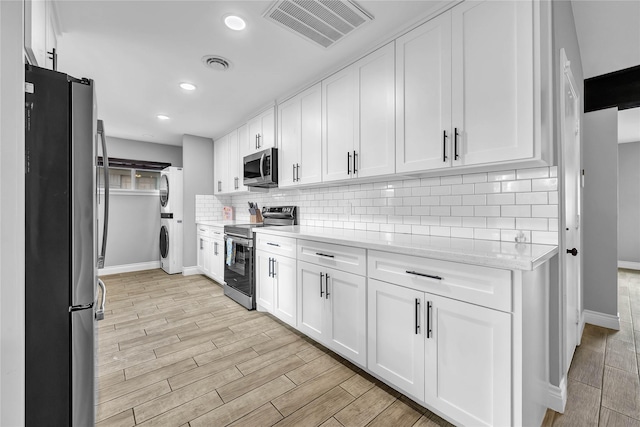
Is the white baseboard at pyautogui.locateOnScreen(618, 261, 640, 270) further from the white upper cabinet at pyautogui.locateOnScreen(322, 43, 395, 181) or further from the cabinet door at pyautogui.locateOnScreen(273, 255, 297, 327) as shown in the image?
the cabinet door at pyautogui.locateOnScreen(273, 255, 297, 327)

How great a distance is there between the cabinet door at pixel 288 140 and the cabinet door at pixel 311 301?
1.15 metres

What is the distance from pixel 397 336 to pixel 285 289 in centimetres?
123

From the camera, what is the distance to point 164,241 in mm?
4977

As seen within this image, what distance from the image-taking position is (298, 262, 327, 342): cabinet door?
2.15 m

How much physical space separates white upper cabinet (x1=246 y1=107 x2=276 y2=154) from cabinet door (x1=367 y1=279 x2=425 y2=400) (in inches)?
92.5

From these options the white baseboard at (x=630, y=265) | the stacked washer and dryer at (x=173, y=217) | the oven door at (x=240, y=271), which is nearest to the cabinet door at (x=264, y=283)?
the oven door at (x=240, y=271)

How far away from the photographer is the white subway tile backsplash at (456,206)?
5.37 ft

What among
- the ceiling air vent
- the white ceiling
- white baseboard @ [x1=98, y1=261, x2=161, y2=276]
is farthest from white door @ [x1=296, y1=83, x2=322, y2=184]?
white baseboard @ [x1=98, y1=261, x2=161, y2=276]

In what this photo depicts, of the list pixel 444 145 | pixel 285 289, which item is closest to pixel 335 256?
pixel 285 289

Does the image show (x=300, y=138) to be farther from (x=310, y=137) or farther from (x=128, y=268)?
(x=128, y=268)

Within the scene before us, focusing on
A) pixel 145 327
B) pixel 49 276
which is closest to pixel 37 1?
pixel 49 276

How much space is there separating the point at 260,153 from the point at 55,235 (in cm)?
260

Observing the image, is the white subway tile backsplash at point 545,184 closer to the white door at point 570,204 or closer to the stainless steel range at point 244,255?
the white door at point 570,204
